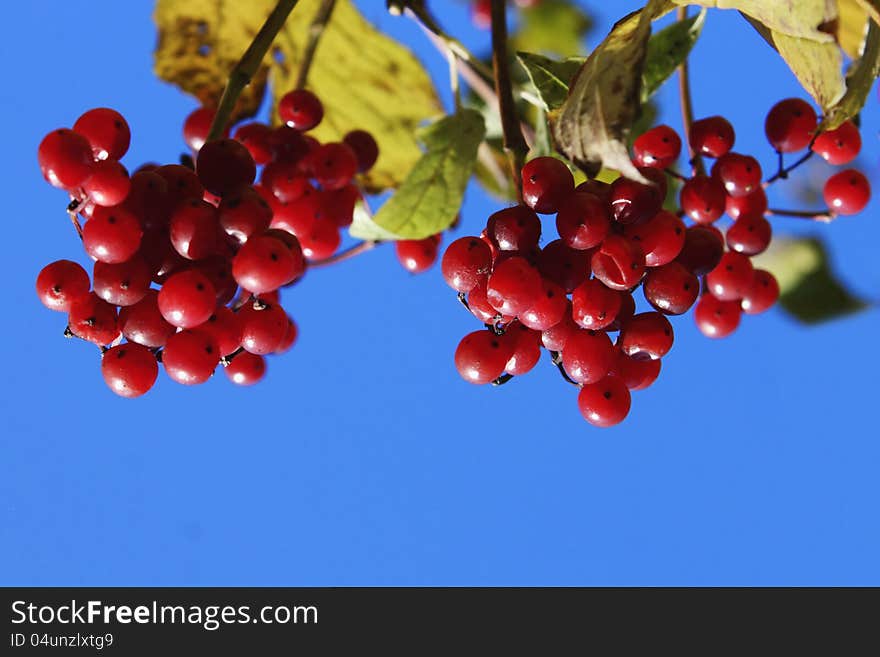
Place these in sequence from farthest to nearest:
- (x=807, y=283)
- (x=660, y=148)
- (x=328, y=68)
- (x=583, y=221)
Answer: (x=807, y=283), (x=328, y=68), (x=660, y=148), (x=583, y=221)

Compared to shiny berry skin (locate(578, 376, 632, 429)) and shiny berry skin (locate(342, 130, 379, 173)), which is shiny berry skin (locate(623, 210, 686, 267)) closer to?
shiny berry skin (locate(578, 376, 632, 429))

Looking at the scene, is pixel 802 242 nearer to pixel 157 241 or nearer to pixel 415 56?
pixel 415 56

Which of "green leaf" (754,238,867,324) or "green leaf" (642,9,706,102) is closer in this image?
"green leaf" (642,9,706,102)

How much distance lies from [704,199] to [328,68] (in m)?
0.33

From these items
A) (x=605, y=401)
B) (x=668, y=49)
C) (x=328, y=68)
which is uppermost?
(x=328, y=68)

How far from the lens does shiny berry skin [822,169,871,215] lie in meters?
0.58

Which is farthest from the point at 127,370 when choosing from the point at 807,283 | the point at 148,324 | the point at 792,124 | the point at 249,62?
the point at 807,283

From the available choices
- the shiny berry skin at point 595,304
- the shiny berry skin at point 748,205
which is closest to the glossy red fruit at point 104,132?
the shiny berry skin at point 595,304

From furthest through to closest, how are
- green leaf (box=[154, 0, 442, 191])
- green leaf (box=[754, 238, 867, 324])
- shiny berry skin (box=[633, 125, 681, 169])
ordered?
green leaf (box=[754, 238, 867, 324]) < green leaf (box=[154, 0, 442, 191]) < shiny berry skin (box=[633, 125, 681, 169])

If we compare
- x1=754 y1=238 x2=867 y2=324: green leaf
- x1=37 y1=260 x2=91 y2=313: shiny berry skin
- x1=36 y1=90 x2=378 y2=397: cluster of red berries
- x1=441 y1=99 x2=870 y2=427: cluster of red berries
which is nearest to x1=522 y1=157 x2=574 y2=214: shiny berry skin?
x1=441 y1=99 x2=870 y2=427: cluster of red berries

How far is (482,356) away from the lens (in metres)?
0.43

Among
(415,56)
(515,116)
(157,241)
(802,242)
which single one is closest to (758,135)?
(802,242)

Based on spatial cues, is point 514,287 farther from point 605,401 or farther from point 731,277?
point 731,277

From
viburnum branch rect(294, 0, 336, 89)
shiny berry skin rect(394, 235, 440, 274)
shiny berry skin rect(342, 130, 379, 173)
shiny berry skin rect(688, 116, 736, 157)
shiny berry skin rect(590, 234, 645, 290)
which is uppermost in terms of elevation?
viburnum branch rect(294, 0, 336, 89)
